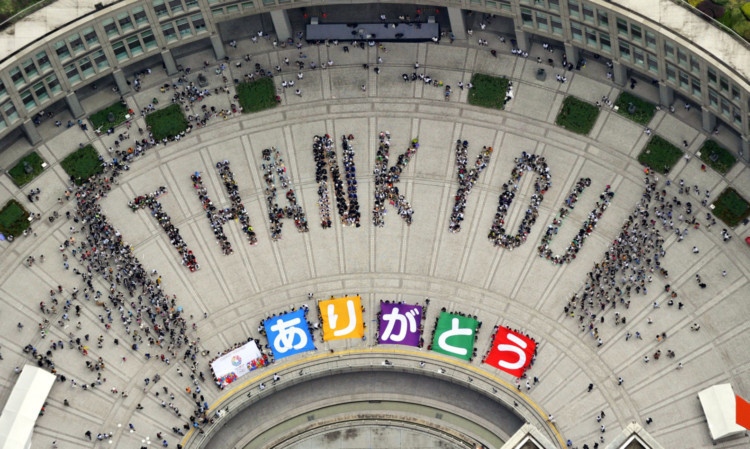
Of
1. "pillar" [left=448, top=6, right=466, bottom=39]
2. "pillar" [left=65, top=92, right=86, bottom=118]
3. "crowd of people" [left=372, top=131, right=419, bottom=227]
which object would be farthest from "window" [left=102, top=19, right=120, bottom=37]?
"pillar" [left=448, top=6, right=466, bottom=39]

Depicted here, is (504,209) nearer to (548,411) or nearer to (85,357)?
(548,411)

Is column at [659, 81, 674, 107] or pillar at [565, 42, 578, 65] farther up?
pillar at [565, 42, 578, 65]

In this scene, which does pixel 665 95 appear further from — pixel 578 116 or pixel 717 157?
pixel 578 116

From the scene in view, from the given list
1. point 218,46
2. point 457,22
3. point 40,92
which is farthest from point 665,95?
point 40,92

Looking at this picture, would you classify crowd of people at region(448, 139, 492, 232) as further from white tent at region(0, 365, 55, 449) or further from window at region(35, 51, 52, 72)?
window at region(35, 51, 52, 72)

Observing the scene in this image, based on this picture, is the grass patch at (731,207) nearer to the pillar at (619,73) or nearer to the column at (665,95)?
the column at (665,95)

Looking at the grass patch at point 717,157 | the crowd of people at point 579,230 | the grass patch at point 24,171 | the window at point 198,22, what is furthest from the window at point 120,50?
the grass patch at point 717,157
